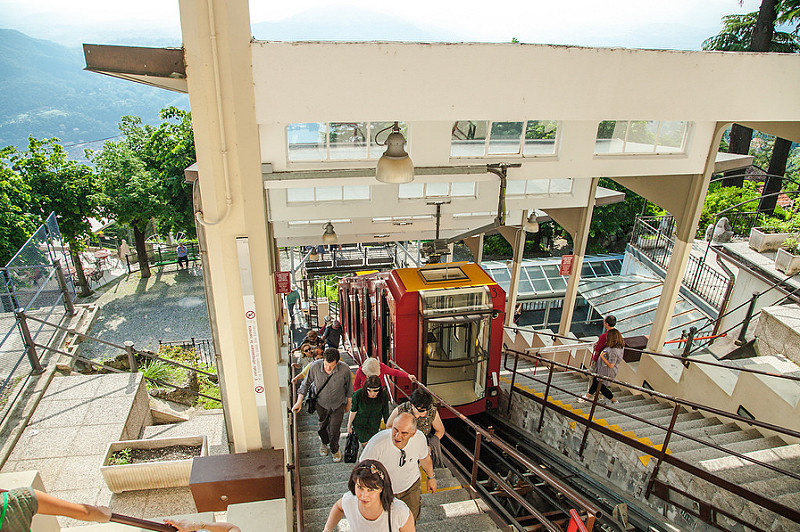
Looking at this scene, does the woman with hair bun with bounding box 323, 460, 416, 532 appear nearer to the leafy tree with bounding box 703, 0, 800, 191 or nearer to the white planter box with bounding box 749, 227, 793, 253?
the white planter box with bounding box 749, 227, 793, 253

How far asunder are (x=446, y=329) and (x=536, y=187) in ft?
17.9

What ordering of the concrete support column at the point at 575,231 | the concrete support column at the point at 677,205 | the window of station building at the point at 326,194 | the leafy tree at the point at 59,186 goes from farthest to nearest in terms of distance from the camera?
the leafy tree at the point at 59,186 → the concrete support column at the point at 575,231 → the window of station building at the point at 326,194 → the concrete support column at the point at 677,205

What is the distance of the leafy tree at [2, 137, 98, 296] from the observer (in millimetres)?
16906

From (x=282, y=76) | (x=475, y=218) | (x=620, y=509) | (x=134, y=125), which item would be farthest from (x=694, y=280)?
(x=134, y=125)

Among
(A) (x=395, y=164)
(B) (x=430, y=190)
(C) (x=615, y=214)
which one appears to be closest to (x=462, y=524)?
(A) (x=395, y=164)

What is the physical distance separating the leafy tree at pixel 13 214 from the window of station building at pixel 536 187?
1373cm

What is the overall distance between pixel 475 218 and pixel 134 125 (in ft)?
69.2

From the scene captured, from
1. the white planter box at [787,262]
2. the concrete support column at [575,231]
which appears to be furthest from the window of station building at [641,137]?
the white planter box at [787,262]

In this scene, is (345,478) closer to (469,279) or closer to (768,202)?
(469,279)

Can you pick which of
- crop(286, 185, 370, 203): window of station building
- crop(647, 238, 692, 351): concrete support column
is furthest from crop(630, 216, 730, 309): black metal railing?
crop(286, 185, 370, 203): window of station building

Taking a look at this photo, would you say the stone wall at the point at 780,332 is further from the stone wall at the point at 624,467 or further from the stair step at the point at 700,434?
the stone wall at the point at 624,467

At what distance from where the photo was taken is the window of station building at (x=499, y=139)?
8.62 m

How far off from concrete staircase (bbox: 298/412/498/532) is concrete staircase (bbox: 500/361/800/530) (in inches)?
82.7

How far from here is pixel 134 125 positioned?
25531mm
